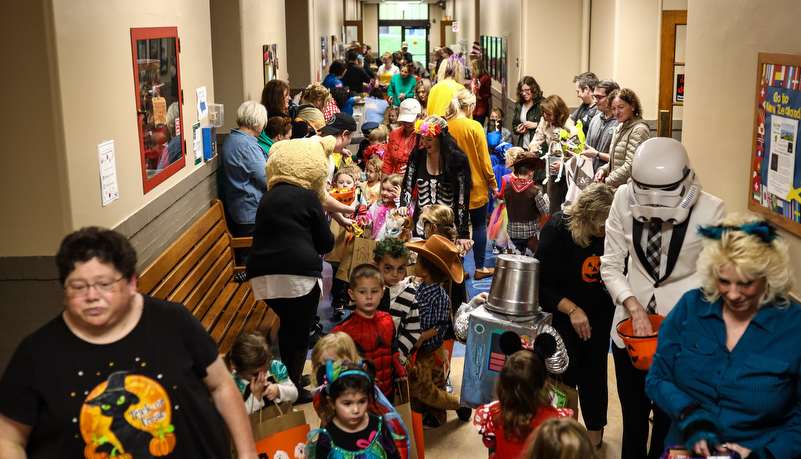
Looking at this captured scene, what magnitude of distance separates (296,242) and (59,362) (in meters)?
2.25

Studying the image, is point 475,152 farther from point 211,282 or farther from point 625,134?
point 211,282

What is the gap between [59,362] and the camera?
2.25m

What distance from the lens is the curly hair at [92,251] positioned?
226 cm

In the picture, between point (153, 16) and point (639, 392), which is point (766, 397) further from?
point (153, 16)

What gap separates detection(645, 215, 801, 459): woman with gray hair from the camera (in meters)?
2.40

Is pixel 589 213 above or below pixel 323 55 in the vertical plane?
below

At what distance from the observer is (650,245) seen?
11.1ft

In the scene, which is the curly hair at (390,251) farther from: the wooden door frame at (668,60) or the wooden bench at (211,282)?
the wooden door frame at (668,60)

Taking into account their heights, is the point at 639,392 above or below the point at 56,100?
below

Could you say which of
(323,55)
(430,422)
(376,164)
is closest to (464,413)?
(430,422)

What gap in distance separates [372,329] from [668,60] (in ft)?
21.2

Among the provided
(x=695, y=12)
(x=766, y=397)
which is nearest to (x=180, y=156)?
(x=695, y=12)

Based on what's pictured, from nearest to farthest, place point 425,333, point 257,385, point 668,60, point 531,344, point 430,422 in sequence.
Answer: point 257,385
point 531,344
point 425,333
point 430,422
point 668,60

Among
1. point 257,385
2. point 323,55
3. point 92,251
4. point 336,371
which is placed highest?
point 323,55
